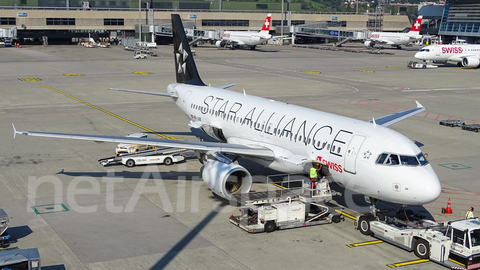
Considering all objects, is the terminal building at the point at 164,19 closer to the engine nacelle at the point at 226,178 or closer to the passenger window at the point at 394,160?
the engine nacelle at the point at 226,178

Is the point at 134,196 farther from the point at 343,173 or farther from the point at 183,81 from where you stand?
the point at 183,81

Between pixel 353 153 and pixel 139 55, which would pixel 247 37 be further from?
pixel 353 153

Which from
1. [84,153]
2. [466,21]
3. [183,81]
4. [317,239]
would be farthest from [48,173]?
[466,21]

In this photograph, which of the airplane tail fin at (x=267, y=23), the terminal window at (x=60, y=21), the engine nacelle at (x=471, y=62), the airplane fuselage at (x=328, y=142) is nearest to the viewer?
the airplane fuselage at (x=328, y=142)

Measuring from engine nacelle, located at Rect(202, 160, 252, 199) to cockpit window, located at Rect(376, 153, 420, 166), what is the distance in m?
6.76

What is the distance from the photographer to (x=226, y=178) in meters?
26.1

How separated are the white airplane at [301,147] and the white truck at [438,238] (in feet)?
3.99

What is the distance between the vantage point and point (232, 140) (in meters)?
33.2

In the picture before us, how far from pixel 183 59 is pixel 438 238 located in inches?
1004

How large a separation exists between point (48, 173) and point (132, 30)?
13622 cm

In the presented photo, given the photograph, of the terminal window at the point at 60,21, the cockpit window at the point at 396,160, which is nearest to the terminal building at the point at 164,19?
the terminal window at the point at 60,21

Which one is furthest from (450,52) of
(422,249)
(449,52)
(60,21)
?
(60,21)

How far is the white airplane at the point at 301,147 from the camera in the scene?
75.8 feet

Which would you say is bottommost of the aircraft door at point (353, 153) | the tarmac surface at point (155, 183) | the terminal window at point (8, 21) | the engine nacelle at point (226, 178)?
the tarmac surface at point (155, 183)
